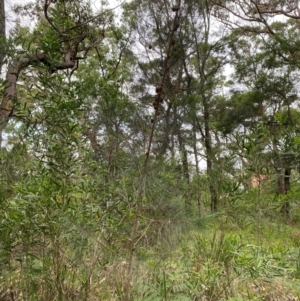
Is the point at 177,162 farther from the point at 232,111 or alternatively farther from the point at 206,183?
the point at 232,111

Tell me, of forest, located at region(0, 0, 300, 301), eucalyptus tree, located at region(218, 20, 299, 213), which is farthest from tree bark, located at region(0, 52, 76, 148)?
eucalyptus tree, located at region(218, 20, 299, 213)

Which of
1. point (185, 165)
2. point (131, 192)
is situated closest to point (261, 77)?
point (185, 165)

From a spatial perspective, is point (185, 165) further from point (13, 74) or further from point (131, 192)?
point (13, 74)

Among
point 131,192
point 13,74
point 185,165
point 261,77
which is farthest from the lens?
point 261,77

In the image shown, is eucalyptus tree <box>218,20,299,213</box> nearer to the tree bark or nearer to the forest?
the forest

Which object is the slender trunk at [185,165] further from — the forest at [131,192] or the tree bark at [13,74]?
the tree bark at [13,74]

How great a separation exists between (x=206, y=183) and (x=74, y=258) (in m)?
1.09

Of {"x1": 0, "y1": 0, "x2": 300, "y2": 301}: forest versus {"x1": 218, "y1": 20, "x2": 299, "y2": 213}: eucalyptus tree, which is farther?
{"x1": 218, "y1": 20, "x2": 299, "y2": 213}: eucalyptus tree

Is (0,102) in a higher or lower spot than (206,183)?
higher

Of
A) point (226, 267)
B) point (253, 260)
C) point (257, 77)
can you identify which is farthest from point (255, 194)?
point (257, 77)

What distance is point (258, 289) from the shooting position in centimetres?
236

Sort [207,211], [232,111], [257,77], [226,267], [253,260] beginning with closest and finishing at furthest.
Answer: [253,260], [207,211], [226,267], [257,77], [232,111]

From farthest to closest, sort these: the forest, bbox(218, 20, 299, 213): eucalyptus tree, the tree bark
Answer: bbox(218, 20, 299, 213): eucalyptus tree
the tree bark
the forest

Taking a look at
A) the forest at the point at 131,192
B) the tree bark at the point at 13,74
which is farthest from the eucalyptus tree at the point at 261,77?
the tree bark at the point at 13,74
